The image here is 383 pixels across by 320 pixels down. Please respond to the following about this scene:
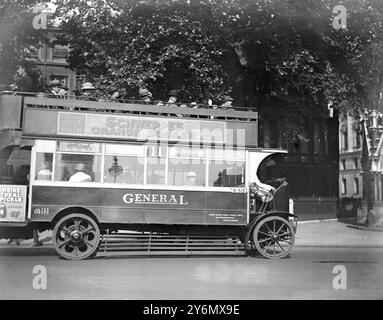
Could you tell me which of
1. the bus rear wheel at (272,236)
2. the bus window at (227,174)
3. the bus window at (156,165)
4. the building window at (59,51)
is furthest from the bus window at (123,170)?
the bus rear wheel at (272,236)

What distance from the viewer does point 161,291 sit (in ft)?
14.6

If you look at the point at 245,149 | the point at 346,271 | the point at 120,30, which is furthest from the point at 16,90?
the point at 346,271

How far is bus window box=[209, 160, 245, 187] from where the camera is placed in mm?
7074

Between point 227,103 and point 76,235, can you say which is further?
point 227,103

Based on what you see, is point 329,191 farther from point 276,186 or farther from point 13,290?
point 13,290

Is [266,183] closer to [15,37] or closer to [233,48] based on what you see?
[233,48]

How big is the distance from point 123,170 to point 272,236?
252 centimetres

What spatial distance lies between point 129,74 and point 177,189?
2212 mm

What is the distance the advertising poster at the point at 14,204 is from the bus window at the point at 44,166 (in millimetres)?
277

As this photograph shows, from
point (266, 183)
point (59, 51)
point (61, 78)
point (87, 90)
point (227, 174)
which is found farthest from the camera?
point (266, 183)

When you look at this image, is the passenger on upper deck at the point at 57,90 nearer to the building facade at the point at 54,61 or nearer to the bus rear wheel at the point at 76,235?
the building facade at the point at 54,61

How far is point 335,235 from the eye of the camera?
11562mm

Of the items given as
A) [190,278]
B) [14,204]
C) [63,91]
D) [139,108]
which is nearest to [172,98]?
[139,108]

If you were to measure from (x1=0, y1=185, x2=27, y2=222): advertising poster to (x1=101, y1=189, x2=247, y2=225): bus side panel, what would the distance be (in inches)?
44.2
